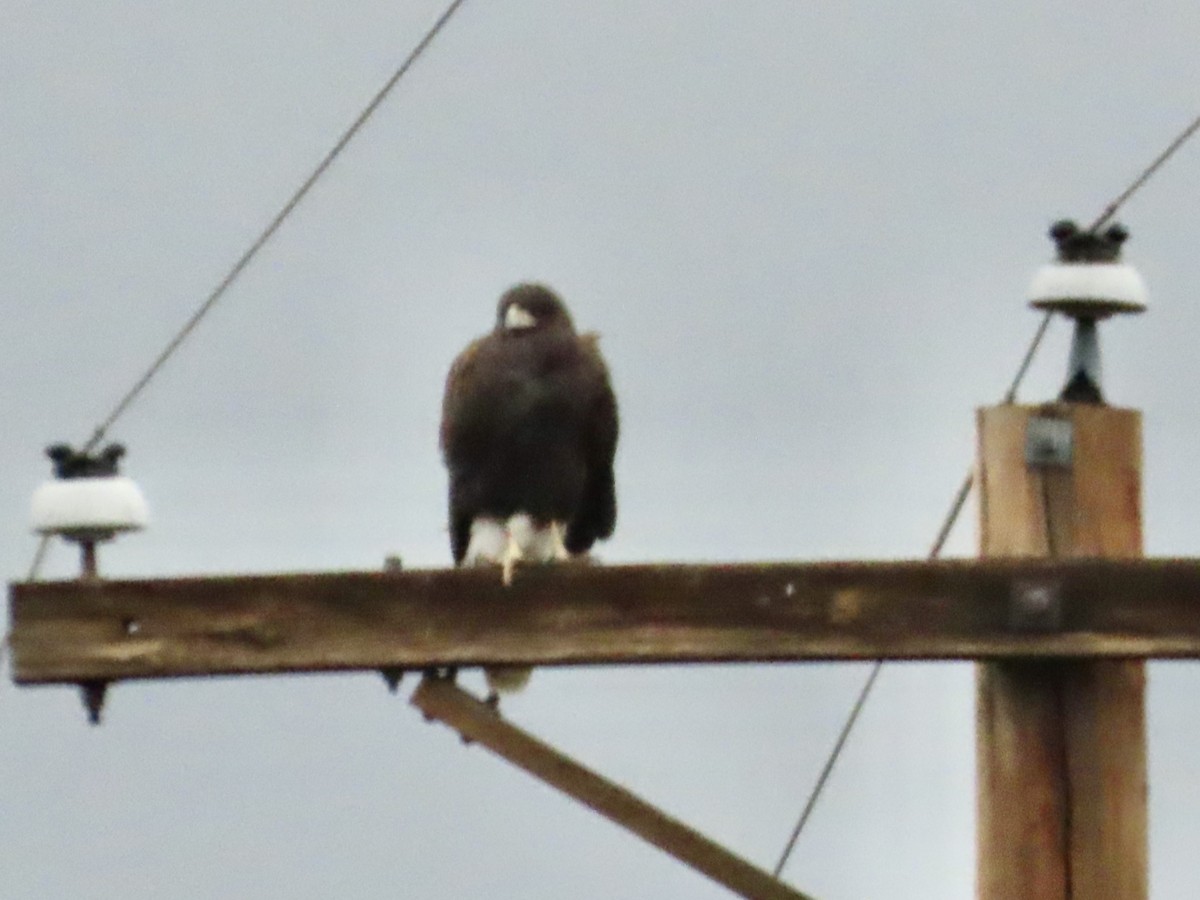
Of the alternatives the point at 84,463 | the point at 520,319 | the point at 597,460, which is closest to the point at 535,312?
the point at 520,319

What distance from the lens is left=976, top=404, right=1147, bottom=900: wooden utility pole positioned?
4.99 meters

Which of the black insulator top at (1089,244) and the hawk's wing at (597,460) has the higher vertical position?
the hawk's wing at (597,460)

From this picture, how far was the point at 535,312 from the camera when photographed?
7.96m

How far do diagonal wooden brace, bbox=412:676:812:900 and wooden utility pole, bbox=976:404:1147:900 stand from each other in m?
0.42

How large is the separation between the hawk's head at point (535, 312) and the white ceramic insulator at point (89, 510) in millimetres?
2751

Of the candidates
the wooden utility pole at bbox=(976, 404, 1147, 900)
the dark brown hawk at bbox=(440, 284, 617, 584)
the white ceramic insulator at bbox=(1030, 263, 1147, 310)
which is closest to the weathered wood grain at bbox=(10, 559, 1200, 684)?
the wooden utility pole at bbox=(976, 404, 1147, 900)

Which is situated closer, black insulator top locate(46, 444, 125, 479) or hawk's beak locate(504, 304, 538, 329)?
black insulator top locate(46, 444, 125, 479)

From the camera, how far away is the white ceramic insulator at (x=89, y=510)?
525 centimetres

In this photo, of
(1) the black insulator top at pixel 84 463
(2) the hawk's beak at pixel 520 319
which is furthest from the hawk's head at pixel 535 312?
(1) the black insulator top at pixel 84 463

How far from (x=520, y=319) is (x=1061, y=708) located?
10.4 feet

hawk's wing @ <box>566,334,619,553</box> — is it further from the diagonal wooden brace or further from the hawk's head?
the diagonal wooden brace

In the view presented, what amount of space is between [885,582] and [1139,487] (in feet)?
1.63

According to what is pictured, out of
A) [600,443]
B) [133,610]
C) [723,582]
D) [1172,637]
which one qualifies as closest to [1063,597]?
[1172,637]

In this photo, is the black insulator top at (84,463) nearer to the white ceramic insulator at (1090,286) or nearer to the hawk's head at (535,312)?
the white ceramic insulator at (1090,286)
